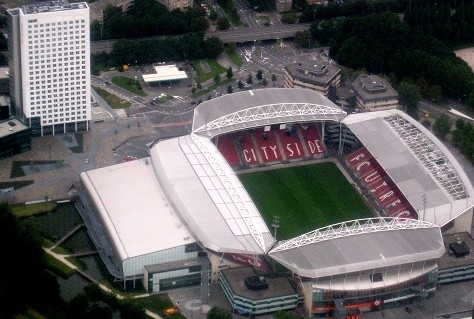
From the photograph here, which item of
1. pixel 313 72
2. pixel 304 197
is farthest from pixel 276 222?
pixel 313 72

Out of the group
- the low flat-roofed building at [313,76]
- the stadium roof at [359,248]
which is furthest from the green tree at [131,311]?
the low flat-roofed building at [313,76]

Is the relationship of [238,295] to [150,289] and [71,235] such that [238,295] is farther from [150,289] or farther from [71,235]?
[71,235]

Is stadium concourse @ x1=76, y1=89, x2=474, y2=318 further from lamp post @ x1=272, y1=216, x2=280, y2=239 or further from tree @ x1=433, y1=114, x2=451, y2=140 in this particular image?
tree @ x1=433, y1=114, x2=451, y2=140

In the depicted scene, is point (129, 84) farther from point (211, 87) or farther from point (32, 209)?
point (32, 209)

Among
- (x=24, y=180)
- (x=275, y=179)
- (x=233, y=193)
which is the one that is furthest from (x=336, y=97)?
(x=24, y=180)

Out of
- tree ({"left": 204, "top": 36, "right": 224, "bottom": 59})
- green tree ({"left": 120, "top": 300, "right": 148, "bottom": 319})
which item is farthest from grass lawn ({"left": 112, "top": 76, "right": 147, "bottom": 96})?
green tree ({"left": 120, "top": 300, "right": 148, "bottom": 319})

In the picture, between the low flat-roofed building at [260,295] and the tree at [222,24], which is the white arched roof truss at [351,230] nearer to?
the low flat-roofed building at [260,295]
